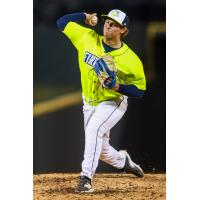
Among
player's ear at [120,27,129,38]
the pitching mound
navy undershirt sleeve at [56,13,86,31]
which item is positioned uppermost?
navy undershirt sleeve at [56,13,86,31]

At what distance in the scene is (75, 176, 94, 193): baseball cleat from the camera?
3.78 m

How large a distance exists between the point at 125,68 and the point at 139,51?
0.13 metres

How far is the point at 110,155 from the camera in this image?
3.82m

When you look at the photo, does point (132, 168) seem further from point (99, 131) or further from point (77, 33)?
point (77, 33)

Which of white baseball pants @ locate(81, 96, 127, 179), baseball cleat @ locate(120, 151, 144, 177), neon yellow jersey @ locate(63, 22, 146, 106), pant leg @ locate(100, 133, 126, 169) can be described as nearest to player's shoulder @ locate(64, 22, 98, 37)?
neon yellow jersey @ locate(63, 22, 146, 106)

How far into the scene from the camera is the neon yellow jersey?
377 cm

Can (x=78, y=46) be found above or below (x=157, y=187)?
above

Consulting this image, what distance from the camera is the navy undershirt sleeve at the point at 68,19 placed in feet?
12.5

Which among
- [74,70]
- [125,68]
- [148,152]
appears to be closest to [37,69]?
[74,70]

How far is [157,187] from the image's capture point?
382 cm

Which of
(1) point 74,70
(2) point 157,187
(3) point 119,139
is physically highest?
(1) point 74,70

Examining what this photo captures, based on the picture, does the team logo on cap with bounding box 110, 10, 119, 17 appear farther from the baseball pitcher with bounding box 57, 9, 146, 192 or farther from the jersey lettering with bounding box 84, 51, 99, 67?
the jersey lettering with bounding box 84, 51, 99, 67

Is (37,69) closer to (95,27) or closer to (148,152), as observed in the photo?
(95,27)

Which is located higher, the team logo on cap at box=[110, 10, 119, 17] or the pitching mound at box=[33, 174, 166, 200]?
the team logo on cap at box=[110, 10, 119, 17]
